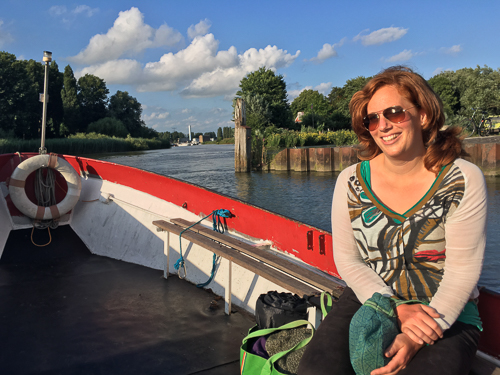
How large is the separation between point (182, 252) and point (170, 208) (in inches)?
25.7

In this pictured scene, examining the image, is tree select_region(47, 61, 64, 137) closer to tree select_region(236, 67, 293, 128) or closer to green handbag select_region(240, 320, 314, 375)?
tree select_region(236, 67, 293, 128)

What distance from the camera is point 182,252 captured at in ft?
12.3

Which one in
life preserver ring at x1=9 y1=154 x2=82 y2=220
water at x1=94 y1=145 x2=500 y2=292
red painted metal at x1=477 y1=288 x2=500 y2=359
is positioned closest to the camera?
red painted metal at x1=477 y1=288 x2=500 y2=359

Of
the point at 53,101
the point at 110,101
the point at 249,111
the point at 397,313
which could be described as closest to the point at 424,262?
the point at 397,313

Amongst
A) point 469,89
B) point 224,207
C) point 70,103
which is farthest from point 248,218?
point 70,103

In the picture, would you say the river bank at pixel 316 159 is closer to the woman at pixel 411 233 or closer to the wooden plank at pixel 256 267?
the wooden plank at pixel 256 267

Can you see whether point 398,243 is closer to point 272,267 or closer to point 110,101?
point 272,267

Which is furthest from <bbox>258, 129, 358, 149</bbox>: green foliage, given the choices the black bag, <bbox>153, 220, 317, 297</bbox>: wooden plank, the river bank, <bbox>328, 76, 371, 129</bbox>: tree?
the black bag

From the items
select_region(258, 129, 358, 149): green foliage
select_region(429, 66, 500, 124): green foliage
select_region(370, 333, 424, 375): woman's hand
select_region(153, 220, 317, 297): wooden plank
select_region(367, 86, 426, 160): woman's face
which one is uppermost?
select_region(429, 66, 500, 124): green foliage

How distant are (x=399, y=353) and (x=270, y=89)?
42674 mm

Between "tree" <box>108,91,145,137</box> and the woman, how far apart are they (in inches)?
2651

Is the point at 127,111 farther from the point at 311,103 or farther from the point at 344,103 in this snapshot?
the point at 344,103

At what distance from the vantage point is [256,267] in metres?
2.52

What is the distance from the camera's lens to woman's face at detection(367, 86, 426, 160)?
1.49m
